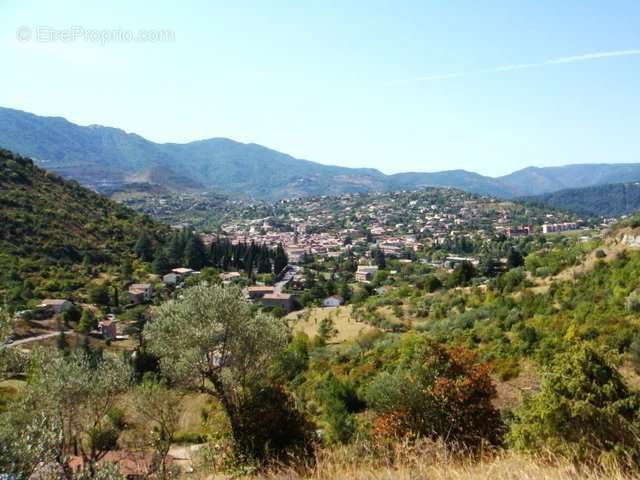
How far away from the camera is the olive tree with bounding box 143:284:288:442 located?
921cm

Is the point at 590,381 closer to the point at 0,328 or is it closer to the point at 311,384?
the point at 0,328

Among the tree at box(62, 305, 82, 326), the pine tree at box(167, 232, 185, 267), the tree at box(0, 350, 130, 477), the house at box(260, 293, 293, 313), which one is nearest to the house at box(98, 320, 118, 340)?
the tree at box(62, 305, 82, 326)

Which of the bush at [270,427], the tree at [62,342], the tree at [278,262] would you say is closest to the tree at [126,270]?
the tree at [62,342]

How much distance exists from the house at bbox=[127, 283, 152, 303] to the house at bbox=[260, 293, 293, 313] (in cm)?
927

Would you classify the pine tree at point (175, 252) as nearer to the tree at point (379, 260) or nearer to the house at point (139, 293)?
the house at point (139, 293)

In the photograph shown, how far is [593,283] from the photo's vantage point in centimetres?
2255

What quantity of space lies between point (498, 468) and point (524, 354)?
14.0 metres

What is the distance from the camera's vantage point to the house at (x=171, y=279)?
151 ft

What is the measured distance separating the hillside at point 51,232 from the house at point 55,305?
1937mm

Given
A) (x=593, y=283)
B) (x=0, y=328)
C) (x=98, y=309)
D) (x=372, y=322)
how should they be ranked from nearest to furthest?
(x=0, y=328), (x=593, y=283), (x=372, y=322), (x=98, y=309)

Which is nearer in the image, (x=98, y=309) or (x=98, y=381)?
(x=98, y=381)

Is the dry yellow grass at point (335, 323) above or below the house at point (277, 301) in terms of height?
above

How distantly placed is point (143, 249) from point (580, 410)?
50.5 meters

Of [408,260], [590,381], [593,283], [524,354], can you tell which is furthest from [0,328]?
[408,260]
